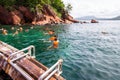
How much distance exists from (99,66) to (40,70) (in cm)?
869

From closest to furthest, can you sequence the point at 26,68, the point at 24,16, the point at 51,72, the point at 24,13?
the point at 51,72 → the point at 26,68 → the point at 24,13 → the point at 24,16

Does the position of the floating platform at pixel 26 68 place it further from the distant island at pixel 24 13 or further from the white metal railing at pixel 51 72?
the distant island at pixel 24 13

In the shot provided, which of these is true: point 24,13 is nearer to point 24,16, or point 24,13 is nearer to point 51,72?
point 24,16

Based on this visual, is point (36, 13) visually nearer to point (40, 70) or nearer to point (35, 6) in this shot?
point (35, 6)

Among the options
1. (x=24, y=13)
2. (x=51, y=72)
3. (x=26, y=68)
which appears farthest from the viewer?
(x=24, y=13)

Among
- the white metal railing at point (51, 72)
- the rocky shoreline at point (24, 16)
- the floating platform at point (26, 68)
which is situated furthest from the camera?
the rocky shoreline at point (24, 16)

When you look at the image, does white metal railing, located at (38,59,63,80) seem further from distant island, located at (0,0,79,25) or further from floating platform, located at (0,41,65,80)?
distant island, located at (0,0,79,25)

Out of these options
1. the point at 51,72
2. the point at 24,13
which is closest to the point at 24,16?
the point at 24,13

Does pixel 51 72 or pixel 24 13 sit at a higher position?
pixel 24 13

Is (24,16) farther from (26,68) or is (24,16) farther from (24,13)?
(26,68)

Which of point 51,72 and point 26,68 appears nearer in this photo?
point 51,72

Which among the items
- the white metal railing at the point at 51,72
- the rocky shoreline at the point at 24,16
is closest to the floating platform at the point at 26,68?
the white metal railing at the point at 51,72

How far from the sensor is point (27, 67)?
7.57 metres

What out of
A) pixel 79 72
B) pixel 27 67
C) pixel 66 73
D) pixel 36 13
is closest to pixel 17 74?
pixel 27 67
